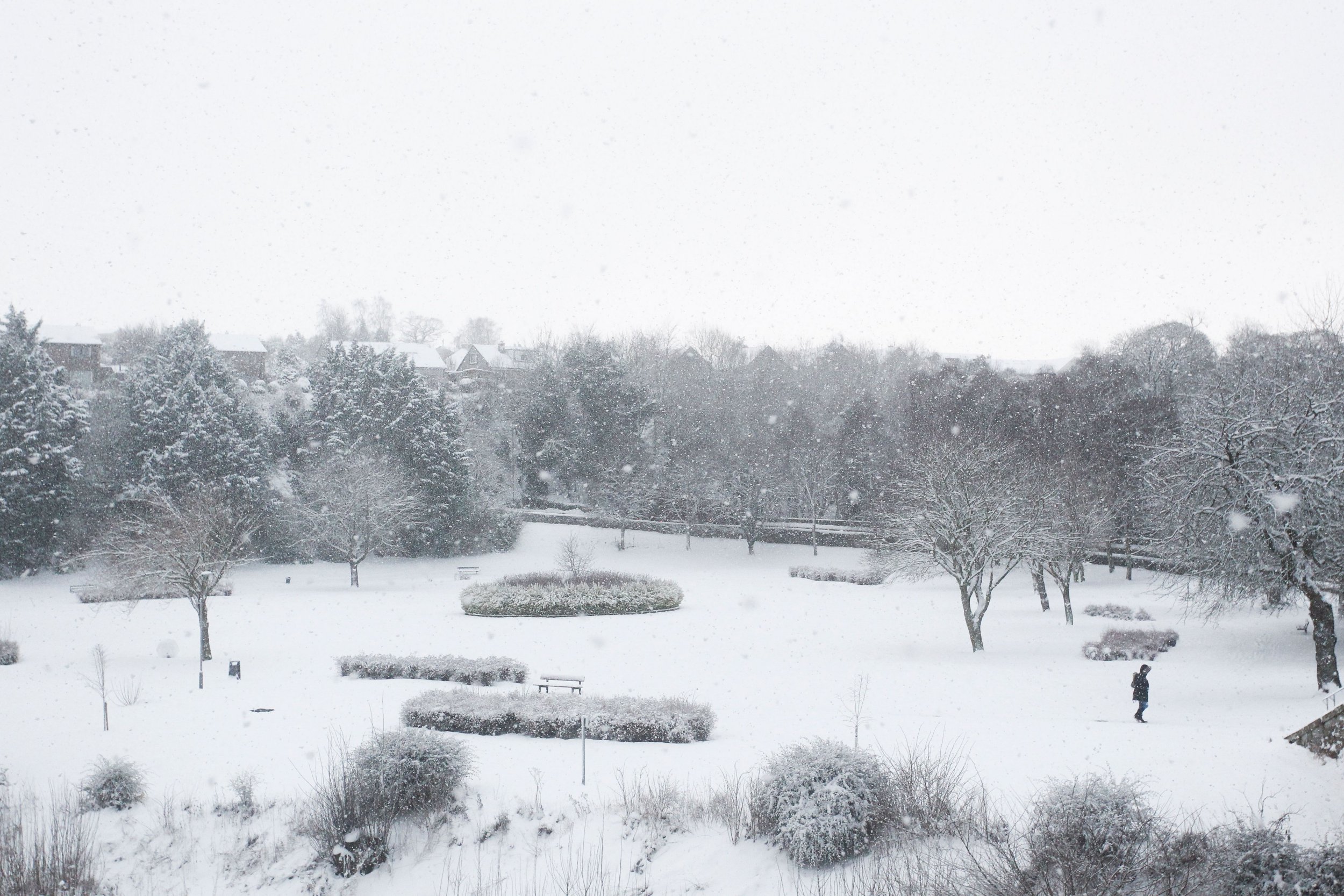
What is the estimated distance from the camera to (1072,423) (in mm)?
37594

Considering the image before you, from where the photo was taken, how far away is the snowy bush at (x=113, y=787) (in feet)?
31.4

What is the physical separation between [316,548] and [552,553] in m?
11.2

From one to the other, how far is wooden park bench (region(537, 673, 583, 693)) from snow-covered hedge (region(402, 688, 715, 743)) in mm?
932

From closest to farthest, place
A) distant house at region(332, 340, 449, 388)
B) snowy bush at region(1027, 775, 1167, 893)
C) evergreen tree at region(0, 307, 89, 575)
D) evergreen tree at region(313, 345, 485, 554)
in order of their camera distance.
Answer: snowy bush at region(1027, 775, 1167, 893)
evergreen tree at region(0, 307, 89, 575)
evergreen tree at region(313, 345, 485, 554)
distant house at region(332, 340, 449, 388)

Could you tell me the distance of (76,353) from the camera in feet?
170

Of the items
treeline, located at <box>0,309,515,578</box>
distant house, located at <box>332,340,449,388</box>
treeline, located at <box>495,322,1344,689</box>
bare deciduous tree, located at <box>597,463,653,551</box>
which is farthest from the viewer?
distant house, located at <box>332,340,449,388</box>

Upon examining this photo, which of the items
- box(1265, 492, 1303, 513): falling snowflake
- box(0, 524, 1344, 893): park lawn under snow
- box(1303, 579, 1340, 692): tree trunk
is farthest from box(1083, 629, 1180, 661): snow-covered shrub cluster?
box(1265, 492, 1303, 513): falling snowflake

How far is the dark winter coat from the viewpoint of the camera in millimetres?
12898

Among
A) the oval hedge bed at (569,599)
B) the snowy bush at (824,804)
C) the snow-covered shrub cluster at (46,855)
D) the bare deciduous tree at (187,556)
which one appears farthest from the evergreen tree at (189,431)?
the snowy bush at (824,804)

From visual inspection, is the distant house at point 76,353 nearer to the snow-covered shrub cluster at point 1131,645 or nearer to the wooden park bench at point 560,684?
the wooden park bench at point 560,684

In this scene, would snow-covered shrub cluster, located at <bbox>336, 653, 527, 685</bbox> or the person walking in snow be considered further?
snow-covered shrub cluster, located at <bbox>336, 653, 527, 685</bbox>

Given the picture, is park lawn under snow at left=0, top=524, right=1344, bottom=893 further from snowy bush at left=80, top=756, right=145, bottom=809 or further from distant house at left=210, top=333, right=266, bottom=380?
distant house at left=210, top=333, right=266, bottom=380

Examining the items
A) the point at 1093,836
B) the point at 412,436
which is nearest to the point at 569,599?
the point at 412,436

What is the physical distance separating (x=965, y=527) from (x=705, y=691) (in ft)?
27.9
